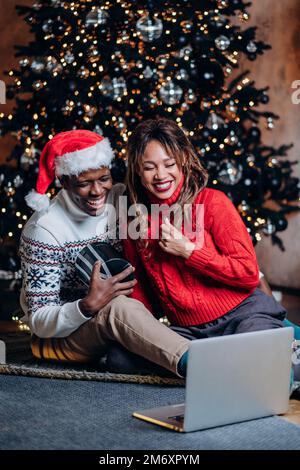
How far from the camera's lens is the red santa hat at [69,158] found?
2639 millimetres

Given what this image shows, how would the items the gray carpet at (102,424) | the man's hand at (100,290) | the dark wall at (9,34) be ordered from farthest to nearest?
the dark wall at (9,34)
the man's hand at (100,290)
the gray carpet at (102,424)

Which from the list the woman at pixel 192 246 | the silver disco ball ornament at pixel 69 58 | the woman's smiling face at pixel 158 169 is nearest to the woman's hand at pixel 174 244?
the woman at pixel 192 246

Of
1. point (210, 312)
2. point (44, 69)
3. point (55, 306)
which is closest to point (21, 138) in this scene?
point (44, 69)

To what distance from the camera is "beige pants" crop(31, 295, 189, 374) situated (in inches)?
95.0

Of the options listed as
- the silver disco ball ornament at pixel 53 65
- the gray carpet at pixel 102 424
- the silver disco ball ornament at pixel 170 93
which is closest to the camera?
the gray carpet at pixel 102 424

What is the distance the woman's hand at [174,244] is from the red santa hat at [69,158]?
1.23 feet

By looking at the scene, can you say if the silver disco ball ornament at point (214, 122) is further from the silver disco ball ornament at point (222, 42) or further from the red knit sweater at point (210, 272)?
the red knit sweater at point (210, 272)

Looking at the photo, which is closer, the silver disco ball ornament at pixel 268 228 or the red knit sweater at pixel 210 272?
the red knit sweater at pixel 210 272

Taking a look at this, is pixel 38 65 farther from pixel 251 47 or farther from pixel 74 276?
pixel 74 276

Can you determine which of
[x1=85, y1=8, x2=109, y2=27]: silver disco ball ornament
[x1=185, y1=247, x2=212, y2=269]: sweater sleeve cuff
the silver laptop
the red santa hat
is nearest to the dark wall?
[x1=85, y1=8, x2=109, y2=27]: silver disco ball ornament

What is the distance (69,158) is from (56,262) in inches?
14.1

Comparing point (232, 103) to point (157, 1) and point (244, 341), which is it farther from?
point (244, 341)

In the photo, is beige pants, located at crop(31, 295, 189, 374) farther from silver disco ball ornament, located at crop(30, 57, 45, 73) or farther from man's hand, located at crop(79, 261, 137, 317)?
silver disco ball ornament, located at crop(30, 57, 45, 73)

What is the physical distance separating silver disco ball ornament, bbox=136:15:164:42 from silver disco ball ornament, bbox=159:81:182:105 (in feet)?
0.79
